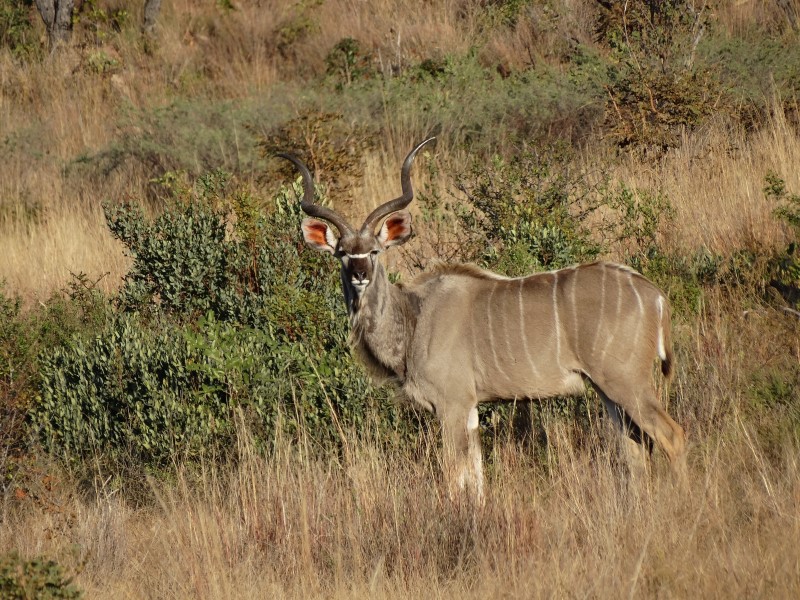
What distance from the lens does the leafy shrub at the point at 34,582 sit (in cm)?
386

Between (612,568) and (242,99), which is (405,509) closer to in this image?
(612,568)

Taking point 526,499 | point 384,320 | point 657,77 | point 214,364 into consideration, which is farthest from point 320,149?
point 526,499

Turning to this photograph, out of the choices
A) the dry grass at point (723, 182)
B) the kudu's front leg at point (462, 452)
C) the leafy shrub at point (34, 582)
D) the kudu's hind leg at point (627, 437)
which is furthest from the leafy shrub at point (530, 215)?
the leafy shrub at point (34, 582)

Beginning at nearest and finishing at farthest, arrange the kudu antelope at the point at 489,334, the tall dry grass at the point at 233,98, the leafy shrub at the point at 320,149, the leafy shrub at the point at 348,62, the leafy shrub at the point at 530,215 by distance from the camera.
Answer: the kudu antelope at the point at 489,334
the leafy shrub at the point at 530,215
the tall dry grass at the point at 233,98
the leafy shrub at the point at 320,149
the leafy shrub at the point at 348,62

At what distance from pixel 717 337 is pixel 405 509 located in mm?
2300

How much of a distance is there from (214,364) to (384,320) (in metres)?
0.90

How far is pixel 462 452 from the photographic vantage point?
5.14 m

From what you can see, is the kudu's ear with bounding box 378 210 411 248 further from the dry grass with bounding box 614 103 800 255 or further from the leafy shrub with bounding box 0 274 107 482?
the dry grass with bounding box 614 103 800 255

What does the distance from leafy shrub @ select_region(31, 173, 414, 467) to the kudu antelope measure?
1.05 feet

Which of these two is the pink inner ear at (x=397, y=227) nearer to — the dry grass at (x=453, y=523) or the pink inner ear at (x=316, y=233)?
the pink inner ear at (x=316, y=233)

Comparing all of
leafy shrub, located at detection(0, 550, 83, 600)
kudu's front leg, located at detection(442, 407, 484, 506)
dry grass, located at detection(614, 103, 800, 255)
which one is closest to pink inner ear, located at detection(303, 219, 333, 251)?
kudu's front leg, located at detection(442, 407, 484, 506)

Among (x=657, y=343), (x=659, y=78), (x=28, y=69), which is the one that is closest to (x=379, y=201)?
(x=659, y=78)

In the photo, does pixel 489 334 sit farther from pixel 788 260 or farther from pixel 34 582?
pixel 34 582

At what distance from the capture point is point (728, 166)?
8000 millimetres
